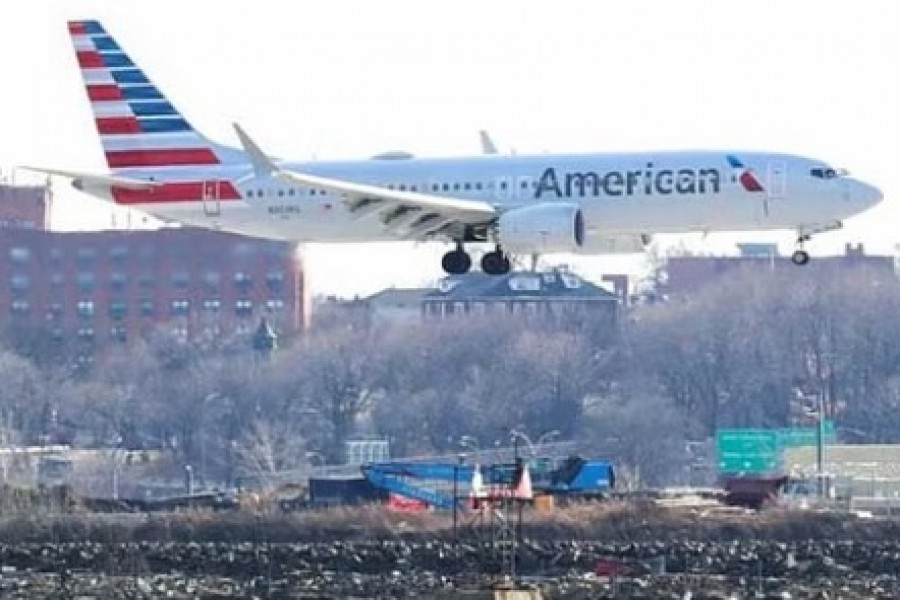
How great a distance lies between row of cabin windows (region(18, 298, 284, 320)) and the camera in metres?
149

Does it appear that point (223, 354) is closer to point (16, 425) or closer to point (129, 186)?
point (16, 425)

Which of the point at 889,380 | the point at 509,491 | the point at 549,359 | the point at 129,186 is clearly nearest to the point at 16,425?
the point at 549,359

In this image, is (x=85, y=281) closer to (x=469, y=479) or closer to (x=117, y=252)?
(x=117, y=252)

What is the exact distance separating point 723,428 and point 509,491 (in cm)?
6303

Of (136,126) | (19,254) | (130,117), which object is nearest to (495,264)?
(136,126)

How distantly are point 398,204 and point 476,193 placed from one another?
1795mm

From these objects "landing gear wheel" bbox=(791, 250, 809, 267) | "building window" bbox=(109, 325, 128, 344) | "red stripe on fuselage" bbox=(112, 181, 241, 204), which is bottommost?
"landing gear wheel" bbox=(791, 250, 809, 267)

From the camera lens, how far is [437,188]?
89938mm

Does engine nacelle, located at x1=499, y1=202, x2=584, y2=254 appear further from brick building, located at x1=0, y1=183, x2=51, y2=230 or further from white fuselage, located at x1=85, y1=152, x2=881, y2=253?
brick building, located at x1=0, y1=183, x2=51, y2=230

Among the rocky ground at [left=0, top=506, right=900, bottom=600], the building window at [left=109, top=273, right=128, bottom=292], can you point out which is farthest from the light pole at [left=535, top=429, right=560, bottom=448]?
the rocky ground at [left=0, top=506, right=900, bottom=600]

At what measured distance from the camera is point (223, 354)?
494ft

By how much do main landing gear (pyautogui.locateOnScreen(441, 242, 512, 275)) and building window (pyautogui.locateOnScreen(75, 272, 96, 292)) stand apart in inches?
2394

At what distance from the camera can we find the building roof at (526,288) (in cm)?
16350

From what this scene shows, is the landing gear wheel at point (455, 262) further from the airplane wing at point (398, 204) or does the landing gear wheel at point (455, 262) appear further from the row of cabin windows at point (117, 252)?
the row of cabin windows at point (117, 252)
